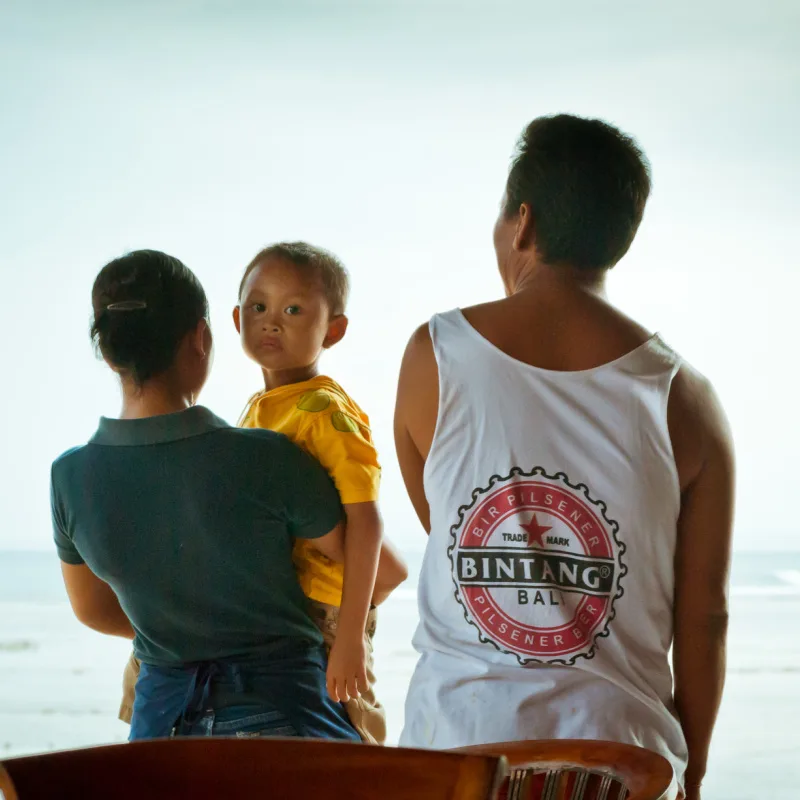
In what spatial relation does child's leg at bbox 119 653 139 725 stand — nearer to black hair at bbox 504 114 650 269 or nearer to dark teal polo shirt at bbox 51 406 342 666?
dark teal polo shirt at bbox 51 406 342 666

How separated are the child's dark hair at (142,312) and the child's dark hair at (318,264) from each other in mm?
257

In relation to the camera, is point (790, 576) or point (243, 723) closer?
point (243, 723)

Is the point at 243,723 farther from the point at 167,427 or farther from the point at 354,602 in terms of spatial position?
the point at 167,427

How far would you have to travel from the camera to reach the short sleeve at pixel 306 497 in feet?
3.67

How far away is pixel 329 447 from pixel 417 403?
0.70 feet

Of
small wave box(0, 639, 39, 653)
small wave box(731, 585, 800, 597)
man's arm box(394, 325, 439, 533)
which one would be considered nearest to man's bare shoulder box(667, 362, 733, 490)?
man's arm box(394, 325, 439, 533)

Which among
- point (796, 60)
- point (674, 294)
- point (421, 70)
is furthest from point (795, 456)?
point (421, 70)

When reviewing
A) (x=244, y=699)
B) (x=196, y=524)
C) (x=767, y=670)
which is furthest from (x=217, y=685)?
(x=767, y=670)

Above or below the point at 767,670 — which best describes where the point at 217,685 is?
above

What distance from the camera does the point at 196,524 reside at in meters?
1.08

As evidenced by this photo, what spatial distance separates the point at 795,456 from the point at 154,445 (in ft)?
21.0

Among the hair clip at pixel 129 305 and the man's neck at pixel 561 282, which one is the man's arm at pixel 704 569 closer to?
the man's neck at pixel 561 282

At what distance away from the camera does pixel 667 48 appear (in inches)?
140

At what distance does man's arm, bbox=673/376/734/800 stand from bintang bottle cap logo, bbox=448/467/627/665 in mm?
101
